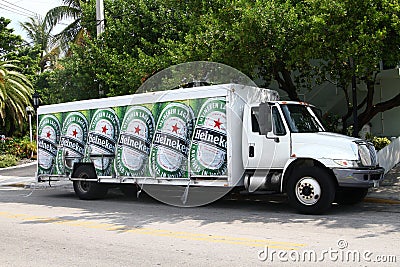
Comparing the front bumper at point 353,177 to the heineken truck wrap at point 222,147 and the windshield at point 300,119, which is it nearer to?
the heineken truck wrap at point 222,147

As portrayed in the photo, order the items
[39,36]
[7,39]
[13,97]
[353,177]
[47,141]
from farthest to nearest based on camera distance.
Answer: [39,36] < [7,39] < [13,97] < [47,141] < [353,177]

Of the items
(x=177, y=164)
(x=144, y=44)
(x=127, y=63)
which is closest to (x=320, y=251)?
(x=177, y=164)

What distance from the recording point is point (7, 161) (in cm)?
3036

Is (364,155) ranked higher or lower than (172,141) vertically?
lower

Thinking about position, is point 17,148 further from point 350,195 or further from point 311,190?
point 311,190

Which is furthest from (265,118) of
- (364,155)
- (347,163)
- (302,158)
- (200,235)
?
(200,235)

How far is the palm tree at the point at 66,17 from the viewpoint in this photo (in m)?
29.7

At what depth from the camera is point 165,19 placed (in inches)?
783

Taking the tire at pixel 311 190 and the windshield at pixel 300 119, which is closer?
the tire at pixel 311 190

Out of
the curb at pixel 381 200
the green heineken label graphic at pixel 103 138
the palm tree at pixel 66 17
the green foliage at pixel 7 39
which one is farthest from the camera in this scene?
the green foliage at pixel 7 39

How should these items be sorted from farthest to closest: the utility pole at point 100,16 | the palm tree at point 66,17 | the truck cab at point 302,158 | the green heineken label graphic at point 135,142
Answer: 1. the palm tree at point 66,17
2. the utility pole at point 100,16
3. the green heineken label graphic at point 135,142
4. the truck cab at point 302,158

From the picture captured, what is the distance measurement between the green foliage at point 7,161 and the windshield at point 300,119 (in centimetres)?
2283

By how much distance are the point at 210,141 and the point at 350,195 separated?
3.55 metres

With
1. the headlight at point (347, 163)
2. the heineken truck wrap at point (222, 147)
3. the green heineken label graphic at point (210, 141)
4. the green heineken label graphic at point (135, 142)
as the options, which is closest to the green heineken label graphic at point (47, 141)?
the heineken truck wrap at point (222, 147)
